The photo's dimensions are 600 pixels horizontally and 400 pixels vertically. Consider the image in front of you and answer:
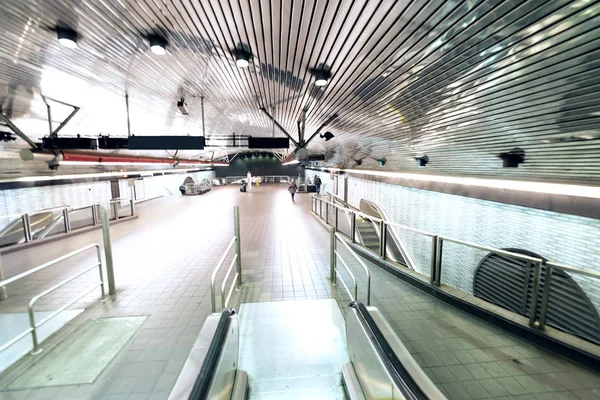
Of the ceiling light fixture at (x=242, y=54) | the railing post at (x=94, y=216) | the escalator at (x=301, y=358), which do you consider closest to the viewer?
the escalator at (x=301, y=358)

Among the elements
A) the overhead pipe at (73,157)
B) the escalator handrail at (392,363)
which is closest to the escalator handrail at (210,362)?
the escalator handrail at (392,363)

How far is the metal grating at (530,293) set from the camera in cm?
A: 344

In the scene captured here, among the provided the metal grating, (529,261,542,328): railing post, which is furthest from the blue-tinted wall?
(529,261,542,328): railing post

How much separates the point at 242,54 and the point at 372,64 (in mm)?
1560

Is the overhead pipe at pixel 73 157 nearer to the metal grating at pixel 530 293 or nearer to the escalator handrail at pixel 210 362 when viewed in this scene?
the escalator handrail at pixel 210 362

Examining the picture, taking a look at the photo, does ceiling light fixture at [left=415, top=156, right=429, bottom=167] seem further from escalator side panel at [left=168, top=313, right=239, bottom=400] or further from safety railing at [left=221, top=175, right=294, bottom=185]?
safety railing at [left=221, top=175, right=294, bottom=185]

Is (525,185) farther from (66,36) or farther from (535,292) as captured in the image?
(66,36)

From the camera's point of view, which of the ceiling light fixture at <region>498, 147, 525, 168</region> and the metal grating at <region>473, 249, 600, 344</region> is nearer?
the metal grating at <region>473, 249, 600, 344</region>

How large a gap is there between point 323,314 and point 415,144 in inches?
152

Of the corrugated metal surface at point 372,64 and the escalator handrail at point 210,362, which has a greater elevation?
the corrugated metal surface at point 372,64

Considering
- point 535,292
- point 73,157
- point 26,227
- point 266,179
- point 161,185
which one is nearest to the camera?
point 535,292

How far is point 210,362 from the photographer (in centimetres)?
155

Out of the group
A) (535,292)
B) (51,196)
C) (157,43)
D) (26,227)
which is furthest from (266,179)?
(535,292)

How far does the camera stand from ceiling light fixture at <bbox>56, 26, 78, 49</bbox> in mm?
2371
